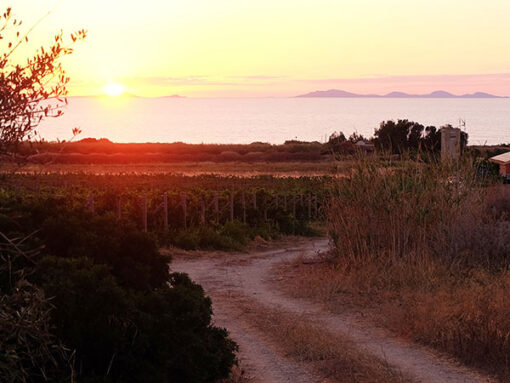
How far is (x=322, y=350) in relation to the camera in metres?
8.75

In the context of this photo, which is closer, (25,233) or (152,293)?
(152,293)

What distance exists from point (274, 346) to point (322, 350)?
721 mm

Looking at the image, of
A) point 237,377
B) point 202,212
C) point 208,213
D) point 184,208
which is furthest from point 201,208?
point 237,377

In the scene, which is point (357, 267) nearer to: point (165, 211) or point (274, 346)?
point (274, 346)

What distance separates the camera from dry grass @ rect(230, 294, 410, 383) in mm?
7904

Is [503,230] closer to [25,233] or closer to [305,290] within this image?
[305,290]

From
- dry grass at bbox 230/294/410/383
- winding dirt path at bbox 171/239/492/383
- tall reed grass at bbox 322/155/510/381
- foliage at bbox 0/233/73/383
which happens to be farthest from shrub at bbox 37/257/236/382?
tall reed grass at bbox 322/155/510/381

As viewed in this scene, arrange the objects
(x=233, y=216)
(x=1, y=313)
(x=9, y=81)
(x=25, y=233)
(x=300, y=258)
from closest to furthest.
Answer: (x=9, y=81), (x=1, y=313), (x=25, y=233), (x=300, y=258), (x=233, y=216)

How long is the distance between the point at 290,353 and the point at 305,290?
3.87m

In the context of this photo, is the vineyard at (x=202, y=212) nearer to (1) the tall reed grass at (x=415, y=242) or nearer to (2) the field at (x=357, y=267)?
(2) the field at (x=357, y=267)

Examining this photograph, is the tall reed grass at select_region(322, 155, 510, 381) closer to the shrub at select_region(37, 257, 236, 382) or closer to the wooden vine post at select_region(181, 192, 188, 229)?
the shrub at select_region(37, 257, 236, 382)

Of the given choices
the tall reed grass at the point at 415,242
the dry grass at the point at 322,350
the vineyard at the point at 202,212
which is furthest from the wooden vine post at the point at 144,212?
the dry grass at the point at 322,350

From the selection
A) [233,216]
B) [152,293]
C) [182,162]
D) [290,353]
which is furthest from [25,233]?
[182,162]

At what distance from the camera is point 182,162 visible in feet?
246
